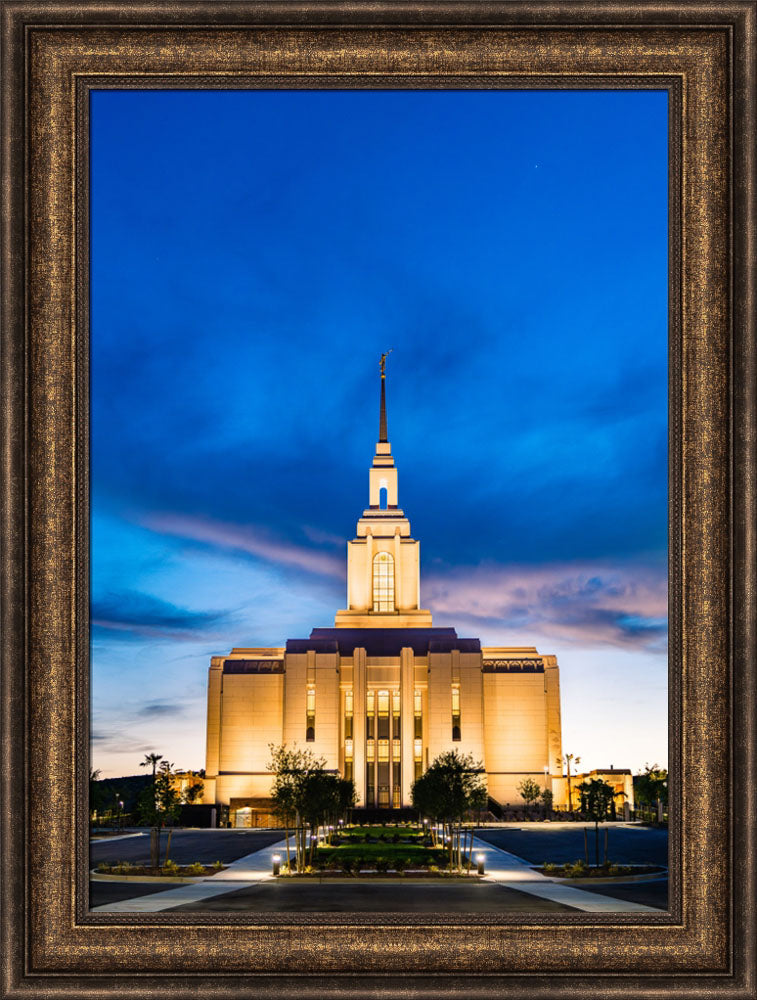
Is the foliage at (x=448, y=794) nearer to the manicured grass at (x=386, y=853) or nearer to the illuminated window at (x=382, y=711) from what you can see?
the manicured grass at (x=386, y=853)

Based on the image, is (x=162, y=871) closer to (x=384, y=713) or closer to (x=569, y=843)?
(x=569, y=843)

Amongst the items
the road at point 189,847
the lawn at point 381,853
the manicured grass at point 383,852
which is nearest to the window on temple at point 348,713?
the lawn at point 381,853

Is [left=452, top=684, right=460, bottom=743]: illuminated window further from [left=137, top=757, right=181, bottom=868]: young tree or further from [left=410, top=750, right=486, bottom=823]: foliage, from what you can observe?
[left=137, top=757, right=181, bottom=868]: young tree

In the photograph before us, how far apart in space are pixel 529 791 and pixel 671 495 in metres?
70.0

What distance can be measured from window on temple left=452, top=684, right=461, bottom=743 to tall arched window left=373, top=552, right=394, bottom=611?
1858cm

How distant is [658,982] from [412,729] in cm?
7132

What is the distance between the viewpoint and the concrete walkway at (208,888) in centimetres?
1830

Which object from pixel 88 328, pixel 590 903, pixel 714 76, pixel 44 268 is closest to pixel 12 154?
pixel 44 268

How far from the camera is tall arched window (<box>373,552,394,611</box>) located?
9938 cm

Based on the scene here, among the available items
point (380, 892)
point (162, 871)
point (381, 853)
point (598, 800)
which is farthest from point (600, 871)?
point (381, 853)

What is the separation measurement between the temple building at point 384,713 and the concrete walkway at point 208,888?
43162mm

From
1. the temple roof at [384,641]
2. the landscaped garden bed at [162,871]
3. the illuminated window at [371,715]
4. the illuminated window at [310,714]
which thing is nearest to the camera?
the landscaped garden bed at [162,871]

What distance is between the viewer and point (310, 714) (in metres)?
81.0

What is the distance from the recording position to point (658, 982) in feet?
36.9
